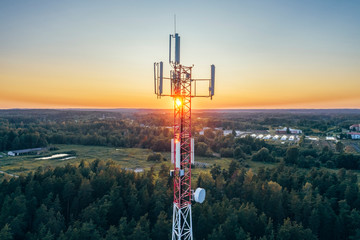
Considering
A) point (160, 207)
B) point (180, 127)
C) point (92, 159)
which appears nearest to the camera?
point (180, 127)

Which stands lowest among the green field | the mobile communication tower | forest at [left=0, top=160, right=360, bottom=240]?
the green field

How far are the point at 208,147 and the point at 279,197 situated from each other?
53042 mm

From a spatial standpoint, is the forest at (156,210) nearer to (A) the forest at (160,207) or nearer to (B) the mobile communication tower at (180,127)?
(A) the forest at (160,207)

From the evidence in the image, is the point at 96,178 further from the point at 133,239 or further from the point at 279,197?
the point at 279,197

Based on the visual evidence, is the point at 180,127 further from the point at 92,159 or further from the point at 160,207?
the point at 92,159

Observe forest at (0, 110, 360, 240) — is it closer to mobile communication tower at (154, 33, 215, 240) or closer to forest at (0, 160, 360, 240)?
forest at (0, 160, 360, 240)

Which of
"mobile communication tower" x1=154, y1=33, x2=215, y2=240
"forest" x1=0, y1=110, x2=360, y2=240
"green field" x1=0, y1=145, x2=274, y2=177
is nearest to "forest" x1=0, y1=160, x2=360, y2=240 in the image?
"forest" x1=0, y1=110, x2=360, y2=240

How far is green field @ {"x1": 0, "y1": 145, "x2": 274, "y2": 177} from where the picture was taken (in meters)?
63.6

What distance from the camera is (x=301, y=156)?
227ft

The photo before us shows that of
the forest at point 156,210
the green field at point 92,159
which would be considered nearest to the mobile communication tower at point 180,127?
the forest at point 156,210

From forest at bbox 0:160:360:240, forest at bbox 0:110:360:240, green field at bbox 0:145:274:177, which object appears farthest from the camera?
green field at bbox 0:145:274:177

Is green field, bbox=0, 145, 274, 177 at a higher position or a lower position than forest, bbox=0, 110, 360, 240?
lower

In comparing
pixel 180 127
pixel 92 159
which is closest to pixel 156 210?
pixel 180 127

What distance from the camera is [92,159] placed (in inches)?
2931
